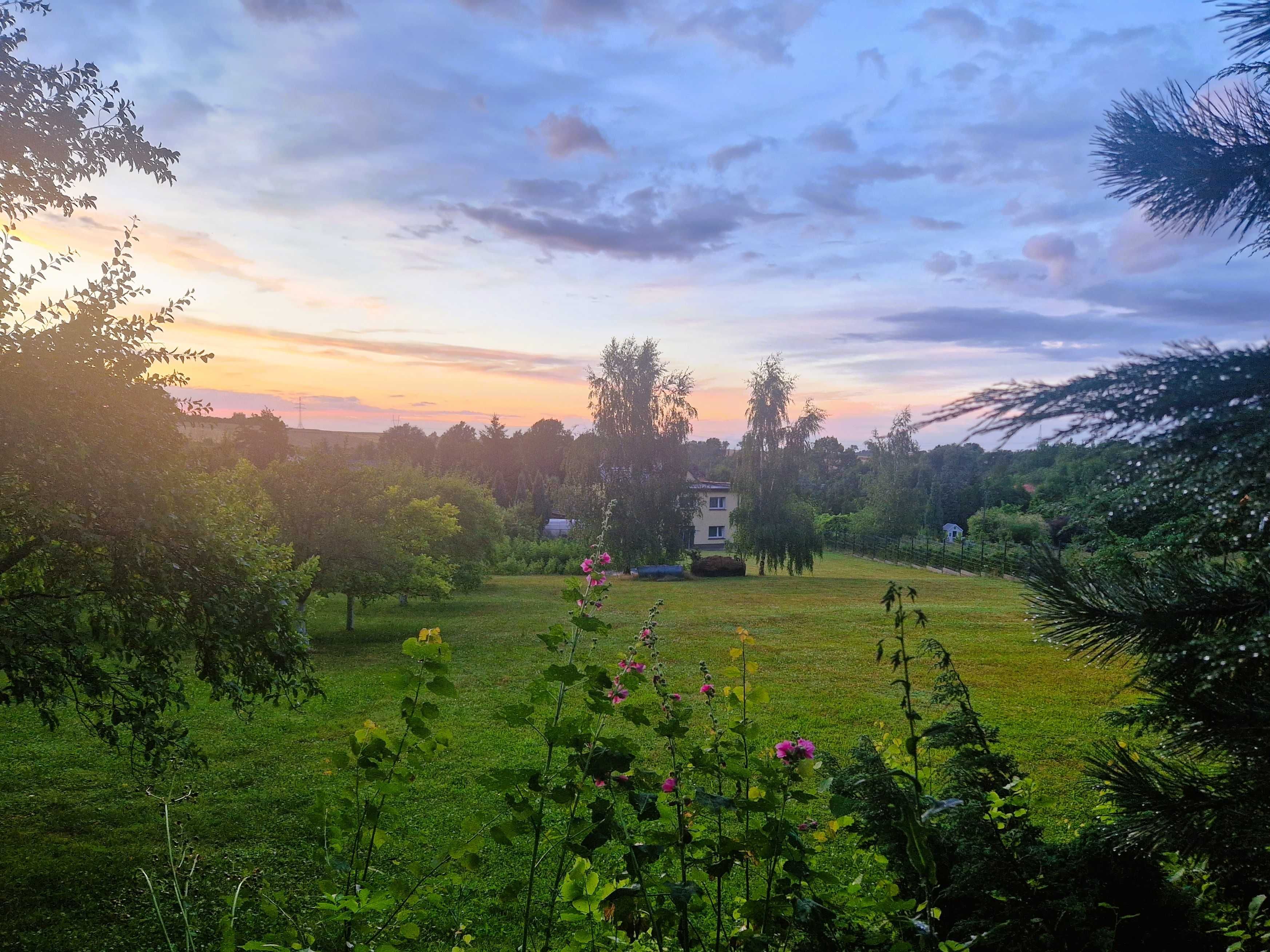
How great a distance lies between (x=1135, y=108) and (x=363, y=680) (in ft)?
44.2

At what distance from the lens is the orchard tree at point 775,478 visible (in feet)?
109

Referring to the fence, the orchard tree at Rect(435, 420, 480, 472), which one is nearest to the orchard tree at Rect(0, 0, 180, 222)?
the fence

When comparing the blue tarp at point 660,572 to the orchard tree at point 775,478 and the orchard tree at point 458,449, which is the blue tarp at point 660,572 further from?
the orchard tree at point 458,449

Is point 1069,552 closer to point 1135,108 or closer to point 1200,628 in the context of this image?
point 1200,628

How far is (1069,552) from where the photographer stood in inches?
98.9

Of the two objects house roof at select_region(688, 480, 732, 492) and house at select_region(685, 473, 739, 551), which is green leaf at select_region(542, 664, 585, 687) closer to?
house roof at select_region(688, 480, 732, 492)

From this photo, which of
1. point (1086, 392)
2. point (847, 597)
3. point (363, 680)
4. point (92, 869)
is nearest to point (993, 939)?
point (1086, 392)

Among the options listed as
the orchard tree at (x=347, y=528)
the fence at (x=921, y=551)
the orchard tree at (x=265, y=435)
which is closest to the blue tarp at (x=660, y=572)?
the fence at (x=921, y=551)

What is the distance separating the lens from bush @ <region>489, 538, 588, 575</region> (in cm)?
3566

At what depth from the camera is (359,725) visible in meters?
10.6

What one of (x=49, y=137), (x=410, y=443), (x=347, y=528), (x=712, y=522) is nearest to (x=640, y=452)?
(x=347, y=528)

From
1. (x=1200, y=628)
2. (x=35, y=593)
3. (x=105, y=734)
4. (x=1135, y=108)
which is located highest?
(x=1135, y=108)

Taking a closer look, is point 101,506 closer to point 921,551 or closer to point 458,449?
point 921,551

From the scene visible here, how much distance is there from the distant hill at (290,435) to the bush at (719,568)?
54.1ft
